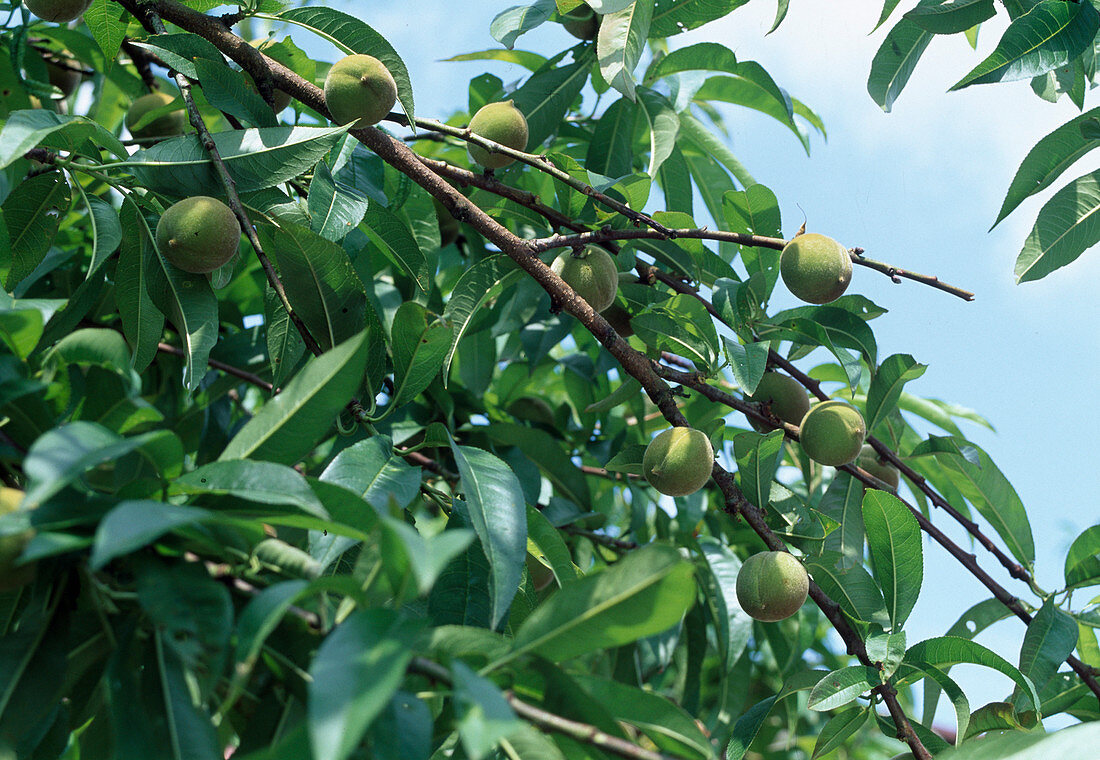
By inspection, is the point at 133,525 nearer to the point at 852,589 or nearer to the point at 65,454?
the point at 65,454

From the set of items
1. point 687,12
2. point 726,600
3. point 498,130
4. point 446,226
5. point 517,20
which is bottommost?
point 726,600

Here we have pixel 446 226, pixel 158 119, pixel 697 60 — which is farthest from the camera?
pixel 446 226

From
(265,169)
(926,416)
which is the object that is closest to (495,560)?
(265,169)

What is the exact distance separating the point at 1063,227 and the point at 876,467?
62 centimetres

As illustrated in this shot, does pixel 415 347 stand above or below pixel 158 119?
above

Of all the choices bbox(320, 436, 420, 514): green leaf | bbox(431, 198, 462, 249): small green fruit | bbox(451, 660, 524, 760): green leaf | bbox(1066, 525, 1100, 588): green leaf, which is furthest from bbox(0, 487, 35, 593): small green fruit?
bbox(1066, 525, 1100, 588): green leaf

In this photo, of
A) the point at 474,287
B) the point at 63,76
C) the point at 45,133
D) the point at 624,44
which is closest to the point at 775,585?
the point at 474,287

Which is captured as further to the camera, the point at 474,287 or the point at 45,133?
the point at 474,287

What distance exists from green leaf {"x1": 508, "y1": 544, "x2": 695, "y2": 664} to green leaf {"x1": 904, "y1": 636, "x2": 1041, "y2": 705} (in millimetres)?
764

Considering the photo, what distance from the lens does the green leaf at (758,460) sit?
1.43 metres

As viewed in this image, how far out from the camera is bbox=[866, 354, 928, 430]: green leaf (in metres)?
1.57

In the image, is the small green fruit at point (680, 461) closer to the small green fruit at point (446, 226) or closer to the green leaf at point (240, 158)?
the green leaf at point (240, 158)

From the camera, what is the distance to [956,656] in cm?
129

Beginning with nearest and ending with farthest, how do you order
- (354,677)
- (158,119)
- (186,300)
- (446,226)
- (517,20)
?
(354,677), (186,300), (517,20), (158,119), (446,226)
